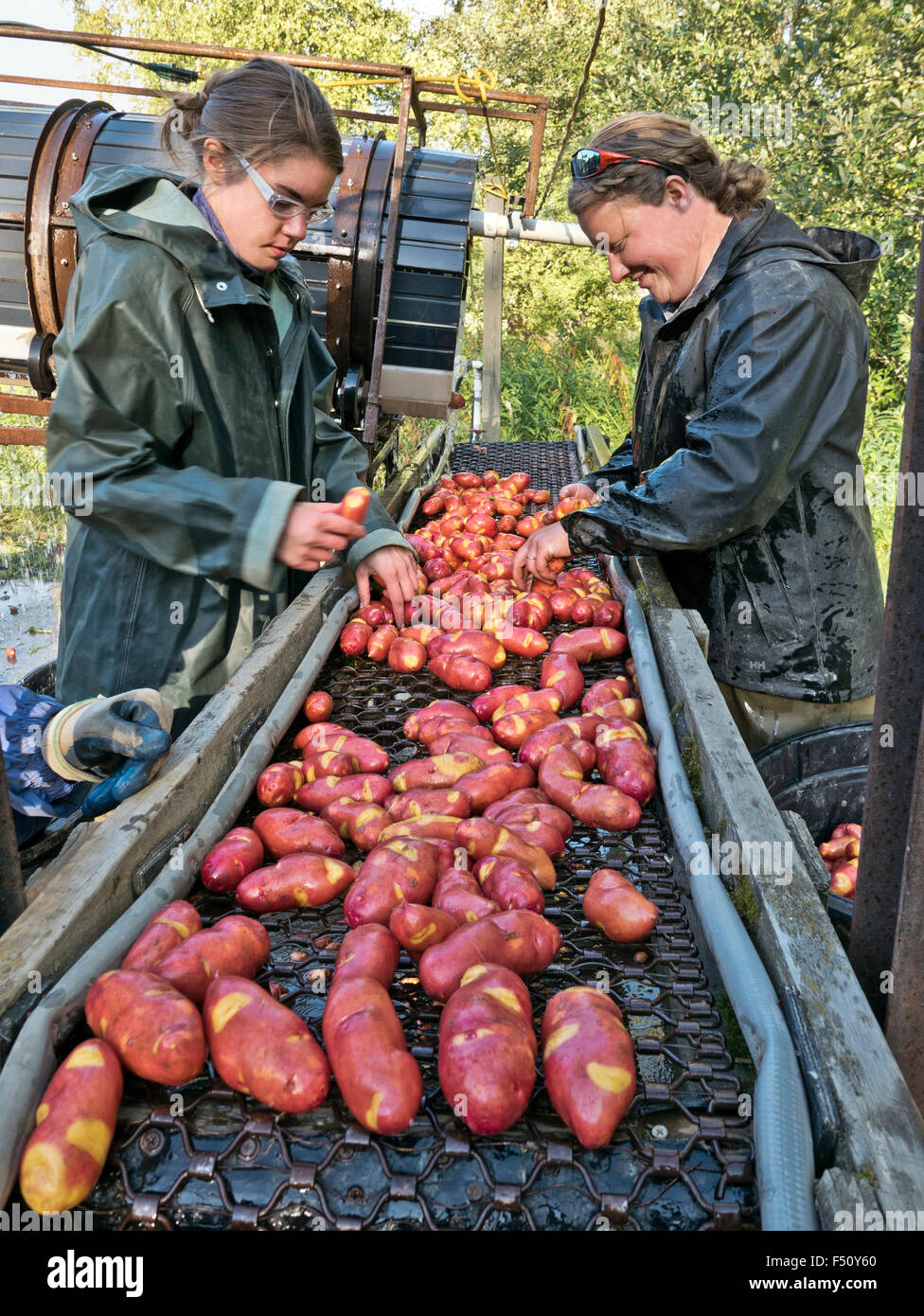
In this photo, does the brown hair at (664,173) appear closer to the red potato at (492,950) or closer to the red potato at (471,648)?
the red potato at (471,648)

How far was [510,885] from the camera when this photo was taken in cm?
155

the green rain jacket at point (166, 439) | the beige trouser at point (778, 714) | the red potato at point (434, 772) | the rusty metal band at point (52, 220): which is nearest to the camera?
the red potato at point (434, 772)

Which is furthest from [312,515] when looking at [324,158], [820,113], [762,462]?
[820,113]

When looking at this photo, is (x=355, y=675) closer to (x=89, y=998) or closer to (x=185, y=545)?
(x=185, y=545)

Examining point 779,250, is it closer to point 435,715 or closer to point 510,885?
point 435,715

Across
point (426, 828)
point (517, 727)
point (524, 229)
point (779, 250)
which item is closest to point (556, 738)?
point (517, 727)

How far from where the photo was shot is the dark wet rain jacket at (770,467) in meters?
2.29

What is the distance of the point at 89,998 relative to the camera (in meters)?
1.26

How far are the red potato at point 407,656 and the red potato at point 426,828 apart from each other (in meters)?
0.86

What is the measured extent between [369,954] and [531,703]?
101cm

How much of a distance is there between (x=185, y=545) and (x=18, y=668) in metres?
5.09

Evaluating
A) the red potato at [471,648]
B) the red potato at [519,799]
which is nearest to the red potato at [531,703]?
the red potato at [471,648]

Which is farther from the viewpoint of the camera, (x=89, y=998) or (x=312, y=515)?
(x=312, y=515)

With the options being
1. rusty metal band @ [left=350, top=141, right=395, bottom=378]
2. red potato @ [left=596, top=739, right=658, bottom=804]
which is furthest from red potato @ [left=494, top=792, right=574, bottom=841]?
rusty metal band @ [left=350, top=141, right=395, bottom=378]
